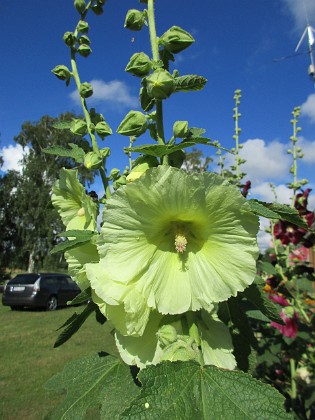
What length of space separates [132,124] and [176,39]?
0.23m

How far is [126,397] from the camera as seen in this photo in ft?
3.16

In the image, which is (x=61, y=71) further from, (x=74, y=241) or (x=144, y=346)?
(x=144, y=346)

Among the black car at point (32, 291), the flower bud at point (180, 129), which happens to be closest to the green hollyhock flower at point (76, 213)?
the flower bud at point (180, 129)

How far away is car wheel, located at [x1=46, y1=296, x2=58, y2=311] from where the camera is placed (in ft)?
43.8

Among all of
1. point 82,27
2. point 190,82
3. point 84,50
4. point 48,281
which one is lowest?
point 48,281

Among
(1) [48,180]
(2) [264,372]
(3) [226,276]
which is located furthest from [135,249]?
(1) [48,180]

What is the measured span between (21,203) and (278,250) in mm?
20875

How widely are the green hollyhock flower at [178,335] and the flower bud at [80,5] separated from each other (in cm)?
130

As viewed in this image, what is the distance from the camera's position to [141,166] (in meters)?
0.92

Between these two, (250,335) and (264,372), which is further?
(264,372)

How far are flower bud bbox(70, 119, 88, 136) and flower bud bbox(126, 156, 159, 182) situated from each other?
461mm

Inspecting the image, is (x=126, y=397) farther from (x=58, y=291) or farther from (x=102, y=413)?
(x=58, y=291)


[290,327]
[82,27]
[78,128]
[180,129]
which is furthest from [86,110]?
[290,327]

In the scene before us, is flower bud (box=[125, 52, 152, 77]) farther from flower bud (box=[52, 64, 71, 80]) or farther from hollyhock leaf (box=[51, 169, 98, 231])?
flower bud (box=[52, 64, 71, 80])
